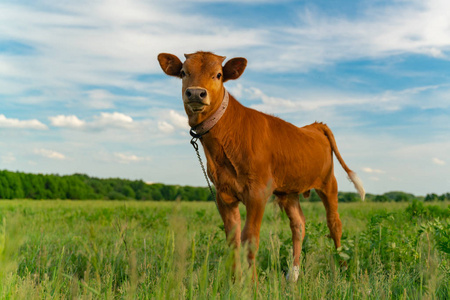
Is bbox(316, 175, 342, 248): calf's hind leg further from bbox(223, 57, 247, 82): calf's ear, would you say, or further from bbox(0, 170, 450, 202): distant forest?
bbox(0, 170, 450, 202): distant forest

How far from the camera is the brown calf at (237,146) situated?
461cm

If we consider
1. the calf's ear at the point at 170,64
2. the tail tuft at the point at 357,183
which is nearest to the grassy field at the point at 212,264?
the tail tuft at the point at 357,183

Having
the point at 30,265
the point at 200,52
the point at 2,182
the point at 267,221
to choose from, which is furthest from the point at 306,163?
the point at 2,182

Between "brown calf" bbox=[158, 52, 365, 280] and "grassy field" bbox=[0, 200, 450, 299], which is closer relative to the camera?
"grassy field" bbox=[0, 200, 450, 299]

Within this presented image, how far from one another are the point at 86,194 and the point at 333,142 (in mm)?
33453

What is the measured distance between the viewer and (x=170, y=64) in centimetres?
517

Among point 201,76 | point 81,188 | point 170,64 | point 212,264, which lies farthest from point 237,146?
point 81,188

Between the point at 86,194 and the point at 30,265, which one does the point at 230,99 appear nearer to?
the point at 30,265

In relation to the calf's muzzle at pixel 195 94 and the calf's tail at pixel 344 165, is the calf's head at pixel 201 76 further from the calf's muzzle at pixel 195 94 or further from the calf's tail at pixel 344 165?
the calf's tail at pixel 344 165

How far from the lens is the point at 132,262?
150cm

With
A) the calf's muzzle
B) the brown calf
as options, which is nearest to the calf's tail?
the brown calf

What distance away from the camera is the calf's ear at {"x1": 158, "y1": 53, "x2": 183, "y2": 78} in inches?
203

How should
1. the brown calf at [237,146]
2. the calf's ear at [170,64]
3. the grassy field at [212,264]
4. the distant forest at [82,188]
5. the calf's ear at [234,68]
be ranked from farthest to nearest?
the distant forest at [82,188] → the calf's ear at [170,64] → the calf's ear at [234,68] → the brown calf at [237,146] → the grassy field at [212,264]

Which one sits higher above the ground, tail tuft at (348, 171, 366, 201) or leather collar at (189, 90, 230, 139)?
leather collar at (189, 90, 230, 139)
